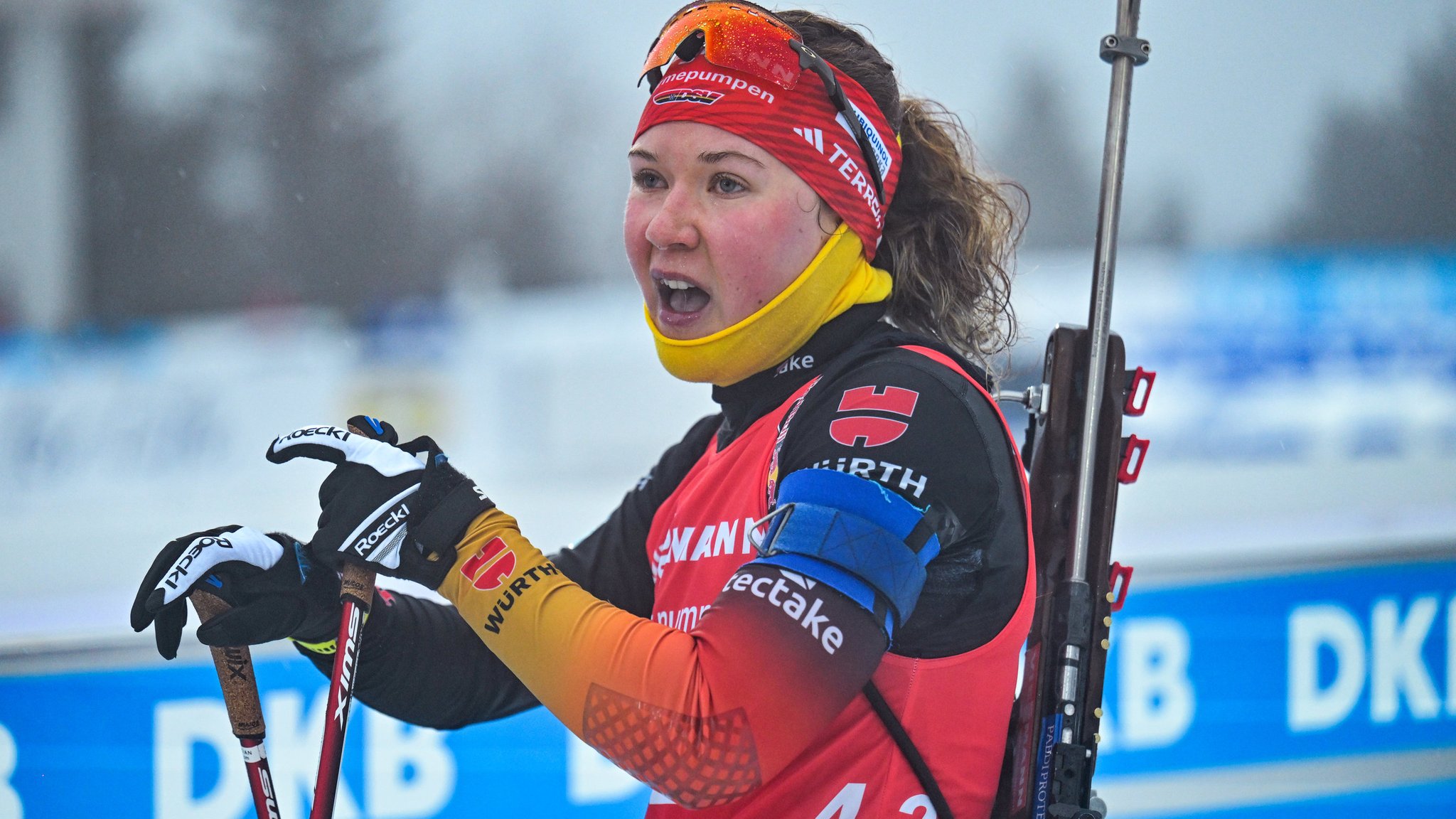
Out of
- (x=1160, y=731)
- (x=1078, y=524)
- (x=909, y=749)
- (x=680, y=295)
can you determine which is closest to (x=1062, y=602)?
(x=1078, y=524)

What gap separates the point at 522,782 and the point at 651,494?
4.43ft

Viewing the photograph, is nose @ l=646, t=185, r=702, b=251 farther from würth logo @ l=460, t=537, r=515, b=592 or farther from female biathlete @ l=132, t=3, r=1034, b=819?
würth logo @ l=460, t=537, r=515, b=592

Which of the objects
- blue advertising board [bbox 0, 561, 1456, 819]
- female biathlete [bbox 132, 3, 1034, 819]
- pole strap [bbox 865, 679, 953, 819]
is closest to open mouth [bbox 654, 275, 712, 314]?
female biathlete [bbox 132, 3, 1034, 819]

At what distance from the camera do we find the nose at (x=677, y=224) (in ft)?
4.87

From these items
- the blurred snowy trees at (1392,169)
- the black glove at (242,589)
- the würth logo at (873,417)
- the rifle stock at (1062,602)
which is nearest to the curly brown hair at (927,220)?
the rifle stock at (1062,602)

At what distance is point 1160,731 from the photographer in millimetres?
3334

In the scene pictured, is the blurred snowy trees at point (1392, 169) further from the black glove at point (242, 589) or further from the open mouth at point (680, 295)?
the black glove at point (242, 589)

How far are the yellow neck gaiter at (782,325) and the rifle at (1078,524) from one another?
0.34 metres

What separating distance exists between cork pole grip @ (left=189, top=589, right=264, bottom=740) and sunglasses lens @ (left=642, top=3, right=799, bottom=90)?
0.96 m

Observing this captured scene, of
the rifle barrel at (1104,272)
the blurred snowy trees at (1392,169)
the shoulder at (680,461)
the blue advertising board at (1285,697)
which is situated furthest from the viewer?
the blurred snowy trees at (1392,169)

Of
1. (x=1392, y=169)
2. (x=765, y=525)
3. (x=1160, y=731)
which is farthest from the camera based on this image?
(x=1392, y=169)

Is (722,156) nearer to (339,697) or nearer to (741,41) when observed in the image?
(741,41)

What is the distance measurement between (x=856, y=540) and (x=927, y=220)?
710 millimetres

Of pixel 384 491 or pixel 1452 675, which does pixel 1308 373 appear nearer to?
pixel 1452 675
